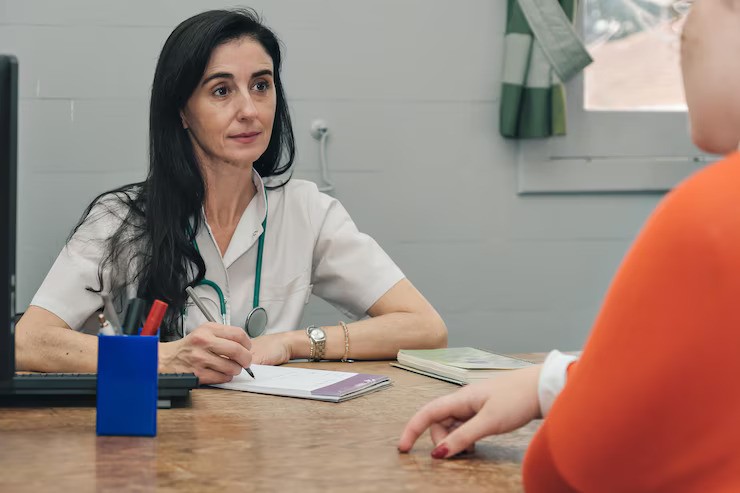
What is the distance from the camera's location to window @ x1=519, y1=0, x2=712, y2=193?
Result: 3.09 metres

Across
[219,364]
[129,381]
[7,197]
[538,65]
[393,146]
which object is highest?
[538,65]

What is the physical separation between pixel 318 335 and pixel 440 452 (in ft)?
2.96

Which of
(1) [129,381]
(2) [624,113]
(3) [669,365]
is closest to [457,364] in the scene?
Answer: (1) [129,381]

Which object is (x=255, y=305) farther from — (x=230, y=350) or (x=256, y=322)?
(x=230, y=350)

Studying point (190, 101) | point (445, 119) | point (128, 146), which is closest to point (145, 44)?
point (128, 146)

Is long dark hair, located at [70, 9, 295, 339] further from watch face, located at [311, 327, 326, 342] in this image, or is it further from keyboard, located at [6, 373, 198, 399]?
keyboard, located at [6, 373, 198, 399]

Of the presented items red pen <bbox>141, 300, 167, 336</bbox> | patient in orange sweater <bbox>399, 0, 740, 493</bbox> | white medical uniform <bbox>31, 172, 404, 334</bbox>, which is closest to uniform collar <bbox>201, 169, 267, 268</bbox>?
white medical uniform <bbox>31, 172, 404, 334</bbox>

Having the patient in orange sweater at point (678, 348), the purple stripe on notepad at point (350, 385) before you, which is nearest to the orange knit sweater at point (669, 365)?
the patient in orange sweater at point (678, 348)

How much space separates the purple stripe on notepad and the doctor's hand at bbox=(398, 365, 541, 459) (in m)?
0.34

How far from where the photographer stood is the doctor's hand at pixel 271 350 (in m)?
1.78

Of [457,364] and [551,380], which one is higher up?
[551,380]

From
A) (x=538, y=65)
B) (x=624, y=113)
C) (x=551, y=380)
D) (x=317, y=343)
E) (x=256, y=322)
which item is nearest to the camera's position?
(x=551, y=380)

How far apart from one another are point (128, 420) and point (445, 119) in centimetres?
202

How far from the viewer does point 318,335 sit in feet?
6.34
